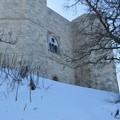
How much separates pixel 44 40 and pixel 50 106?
1048cm

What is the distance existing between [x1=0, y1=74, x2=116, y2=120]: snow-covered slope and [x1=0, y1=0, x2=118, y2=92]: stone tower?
23.2 feet

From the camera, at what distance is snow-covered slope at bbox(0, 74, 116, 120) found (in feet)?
16.5

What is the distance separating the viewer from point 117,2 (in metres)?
8.57

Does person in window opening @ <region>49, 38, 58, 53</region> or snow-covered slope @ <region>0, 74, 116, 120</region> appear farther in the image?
person in window opening @ <region>49, 38, 58, 53</region>

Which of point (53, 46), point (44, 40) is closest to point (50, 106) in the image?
point (44, 40)

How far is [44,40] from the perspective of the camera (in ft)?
52.3

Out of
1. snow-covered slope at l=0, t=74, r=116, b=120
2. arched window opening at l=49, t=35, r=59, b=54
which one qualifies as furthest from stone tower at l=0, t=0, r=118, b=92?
snow-covered slope at l=0, t=74, r=116, b=120

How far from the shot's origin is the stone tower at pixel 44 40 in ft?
48.0

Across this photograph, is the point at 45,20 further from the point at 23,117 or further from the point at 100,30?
the point at 23,117

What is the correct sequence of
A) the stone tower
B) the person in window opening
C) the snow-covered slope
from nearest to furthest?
the snow-covered slope, the stone tower, the person in window opening

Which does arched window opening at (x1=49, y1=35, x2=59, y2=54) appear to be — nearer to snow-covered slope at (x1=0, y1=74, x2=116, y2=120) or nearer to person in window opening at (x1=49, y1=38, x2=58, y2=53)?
person in window opening at (x1=49, y1=38, x2=58, y2=53)

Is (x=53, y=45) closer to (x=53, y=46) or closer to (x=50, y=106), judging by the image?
(x=53, y=46)

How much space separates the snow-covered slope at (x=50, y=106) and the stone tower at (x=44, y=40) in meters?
7.06

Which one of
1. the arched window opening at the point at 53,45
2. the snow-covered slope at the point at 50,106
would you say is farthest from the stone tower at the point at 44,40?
the snow-covered slope at the point at 50,106
